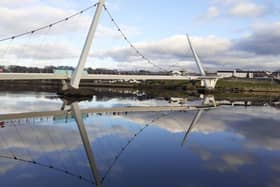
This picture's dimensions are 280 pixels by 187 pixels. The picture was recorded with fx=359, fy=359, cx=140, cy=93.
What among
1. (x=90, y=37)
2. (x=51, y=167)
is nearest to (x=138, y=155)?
(x=51, y=167)

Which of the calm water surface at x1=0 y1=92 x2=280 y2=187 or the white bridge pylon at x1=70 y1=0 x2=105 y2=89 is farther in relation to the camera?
the white bridge pylon at x1=70 y1=0 x2=105 y2=89

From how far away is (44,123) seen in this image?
13516mm

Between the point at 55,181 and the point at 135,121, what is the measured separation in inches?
356

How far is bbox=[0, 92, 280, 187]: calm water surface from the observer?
6.20 m

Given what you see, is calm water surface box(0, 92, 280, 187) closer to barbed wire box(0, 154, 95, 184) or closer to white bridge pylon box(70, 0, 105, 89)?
barbed wire box(0, 154, 95, 184)

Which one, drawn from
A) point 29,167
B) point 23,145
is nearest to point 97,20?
point 23,145

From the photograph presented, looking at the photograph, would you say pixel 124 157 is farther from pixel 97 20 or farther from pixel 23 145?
pixel 97 20

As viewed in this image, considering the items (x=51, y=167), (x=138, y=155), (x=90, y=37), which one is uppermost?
(x=90, y=37)

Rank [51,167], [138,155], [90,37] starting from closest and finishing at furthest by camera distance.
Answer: [51,167] → [138,155] → [90,37]

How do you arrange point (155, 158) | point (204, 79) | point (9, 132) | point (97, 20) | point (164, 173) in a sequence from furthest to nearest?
point (204, 79) < point (97, 20) < point (9, 132) < point (155, 158) < point (164, 173)

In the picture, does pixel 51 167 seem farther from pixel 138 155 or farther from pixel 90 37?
pixel 90 37

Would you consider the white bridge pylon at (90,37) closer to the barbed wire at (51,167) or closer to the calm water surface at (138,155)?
the calm water surface at (138,155)

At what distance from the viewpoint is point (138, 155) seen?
8.12 meters

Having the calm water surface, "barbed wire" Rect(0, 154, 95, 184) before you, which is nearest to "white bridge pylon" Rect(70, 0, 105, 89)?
the calm water surface
